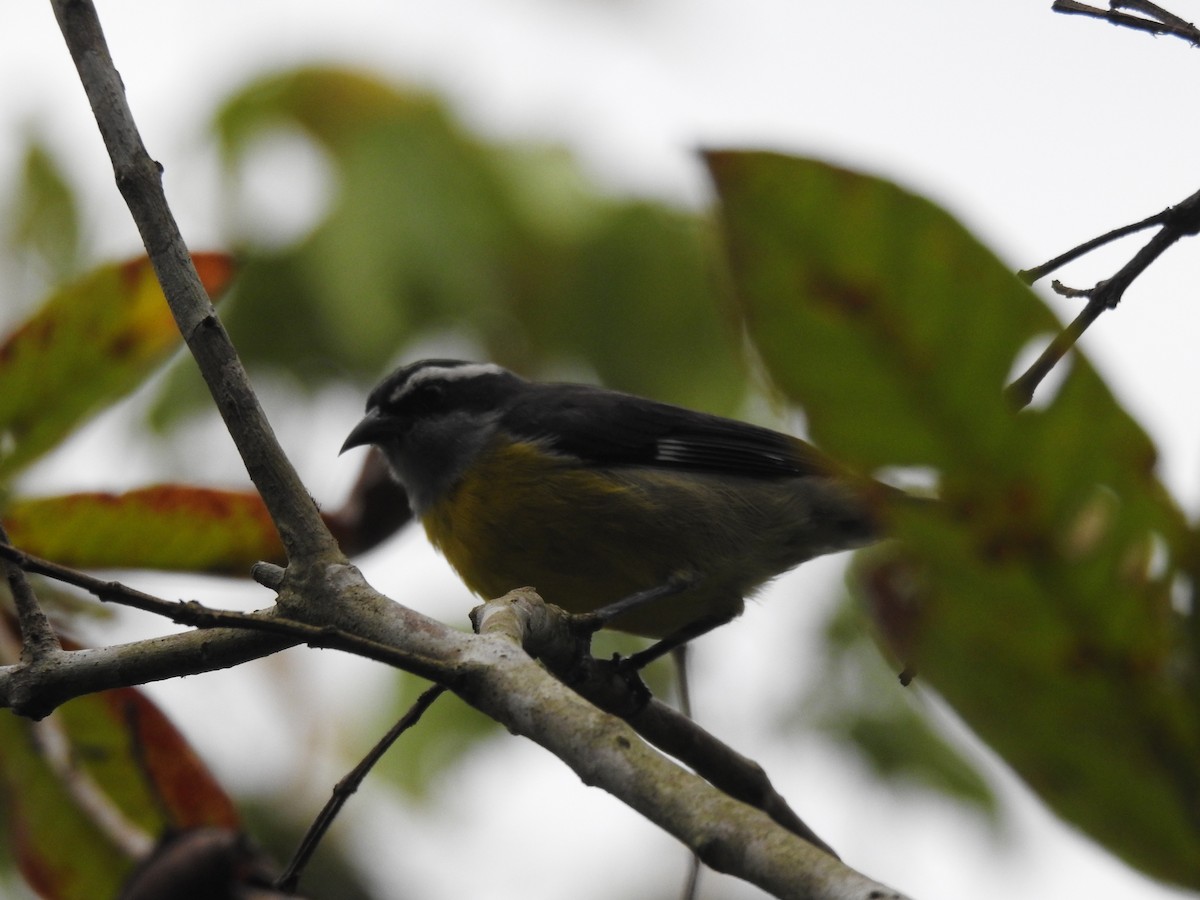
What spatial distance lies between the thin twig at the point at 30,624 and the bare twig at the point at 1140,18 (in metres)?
1.92

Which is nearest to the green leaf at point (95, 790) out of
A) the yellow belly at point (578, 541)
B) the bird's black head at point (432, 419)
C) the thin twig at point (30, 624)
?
the thin twig at point (30, 624)

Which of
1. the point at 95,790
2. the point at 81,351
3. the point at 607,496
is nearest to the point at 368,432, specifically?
the point at 607,496

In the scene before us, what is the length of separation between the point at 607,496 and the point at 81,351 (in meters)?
1.72

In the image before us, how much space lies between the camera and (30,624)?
2.19 meters

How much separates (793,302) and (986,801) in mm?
4979

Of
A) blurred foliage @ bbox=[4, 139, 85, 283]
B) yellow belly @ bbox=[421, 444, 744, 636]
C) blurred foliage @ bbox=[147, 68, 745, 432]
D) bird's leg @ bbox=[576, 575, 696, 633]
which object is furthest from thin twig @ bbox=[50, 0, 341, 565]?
blurred foliage @ bbox=[147, 68, 745, 432]

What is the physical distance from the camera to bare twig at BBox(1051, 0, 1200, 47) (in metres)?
1.95

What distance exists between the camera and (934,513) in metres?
1.75

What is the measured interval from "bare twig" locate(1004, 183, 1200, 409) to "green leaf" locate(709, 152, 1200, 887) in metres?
0.11

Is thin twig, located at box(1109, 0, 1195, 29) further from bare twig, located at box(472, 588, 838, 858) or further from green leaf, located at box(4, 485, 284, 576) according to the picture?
green leaf, located at box(4, 485, 284, 576)

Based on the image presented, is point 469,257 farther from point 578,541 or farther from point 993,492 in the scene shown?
point 993,492

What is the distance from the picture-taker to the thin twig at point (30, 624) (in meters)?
2.18

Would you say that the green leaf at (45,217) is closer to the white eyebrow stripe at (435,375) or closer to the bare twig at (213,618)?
the white eyebrow stripe at (435,375)

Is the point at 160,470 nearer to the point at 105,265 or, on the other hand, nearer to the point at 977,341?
the point at 105,265
